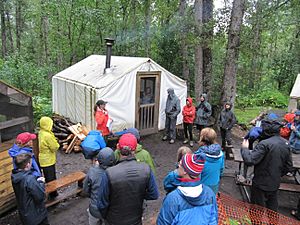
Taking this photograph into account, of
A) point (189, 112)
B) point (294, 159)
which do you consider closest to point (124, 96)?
point (189, 112)

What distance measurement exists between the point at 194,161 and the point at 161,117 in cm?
696

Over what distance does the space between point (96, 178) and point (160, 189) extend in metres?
2.61

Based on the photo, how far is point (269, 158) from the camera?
138 inches

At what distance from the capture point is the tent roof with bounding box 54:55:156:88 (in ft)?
25.4

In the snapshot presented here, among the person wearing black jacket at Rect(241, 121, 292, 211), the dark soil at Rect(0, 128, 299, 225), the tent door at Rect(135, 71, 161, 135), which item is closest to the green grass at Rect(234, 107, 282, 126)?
the dark soil at Rect(0, 128, 299, 225)

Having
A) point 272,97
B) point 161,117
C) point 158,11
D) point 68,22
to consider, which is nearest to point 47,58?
point 68,22

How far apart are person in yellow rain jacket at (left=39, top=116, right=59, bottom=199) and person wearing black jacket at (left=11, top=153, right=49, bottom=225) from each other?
1182 millimetres

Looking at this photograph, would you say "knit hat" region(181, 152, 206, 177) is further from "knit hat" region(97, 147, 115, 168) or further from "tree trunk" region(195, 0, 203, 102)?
"tree trunk" region(195, 0, 203, 102)

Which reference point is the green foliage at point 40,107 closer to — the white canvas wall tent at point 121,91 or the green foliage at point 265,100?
the white canvas wall tent at point 121,91

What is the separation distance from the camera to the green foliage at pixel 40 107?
10084mm

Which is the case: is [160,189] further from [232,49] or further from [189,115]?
[232,49]

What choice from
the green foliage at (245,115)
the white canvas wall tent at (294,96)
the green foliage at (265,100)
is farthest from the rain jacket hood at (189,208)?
the green foliage at (265,100)

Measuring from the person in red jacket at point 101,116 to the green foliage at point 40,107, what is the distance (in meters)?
4.14

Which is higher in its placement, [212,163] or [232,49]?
[232,49]
